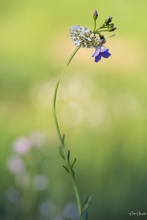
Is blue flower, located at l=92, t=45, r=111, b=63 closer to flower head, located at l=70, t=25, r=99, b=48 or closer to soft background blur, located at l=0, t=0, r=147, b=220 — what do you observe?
flower head, located at l=70, t=25, r=99, b=48

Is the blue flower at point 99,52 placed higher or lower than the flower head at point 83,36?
lower

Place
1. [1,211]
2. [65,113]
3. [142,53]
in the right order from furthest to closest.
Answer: [142,53] < [65,113] < [1,211]

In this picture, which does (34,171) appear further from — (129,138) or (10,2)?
(10,2)

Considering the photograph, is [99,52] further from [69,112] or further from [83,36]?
[69,112]

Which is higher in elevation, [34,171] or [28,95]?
[28,95]

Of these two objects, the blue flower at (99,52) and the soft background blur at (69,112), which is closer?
the blue flower at (99,52)

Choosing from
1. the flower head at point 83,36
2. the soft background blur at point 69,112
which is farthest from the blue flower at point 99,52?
the soft background blur at point 69,112

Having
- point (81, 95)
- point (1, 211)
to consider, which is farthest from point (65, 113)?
point (1, 211)

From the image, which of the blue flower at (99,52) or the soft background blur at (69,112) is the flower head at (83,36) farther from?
the soft background blur at (69,112)

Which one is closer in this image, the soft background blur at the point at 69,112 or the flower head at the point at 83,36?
the flower head at the point at 83,36
